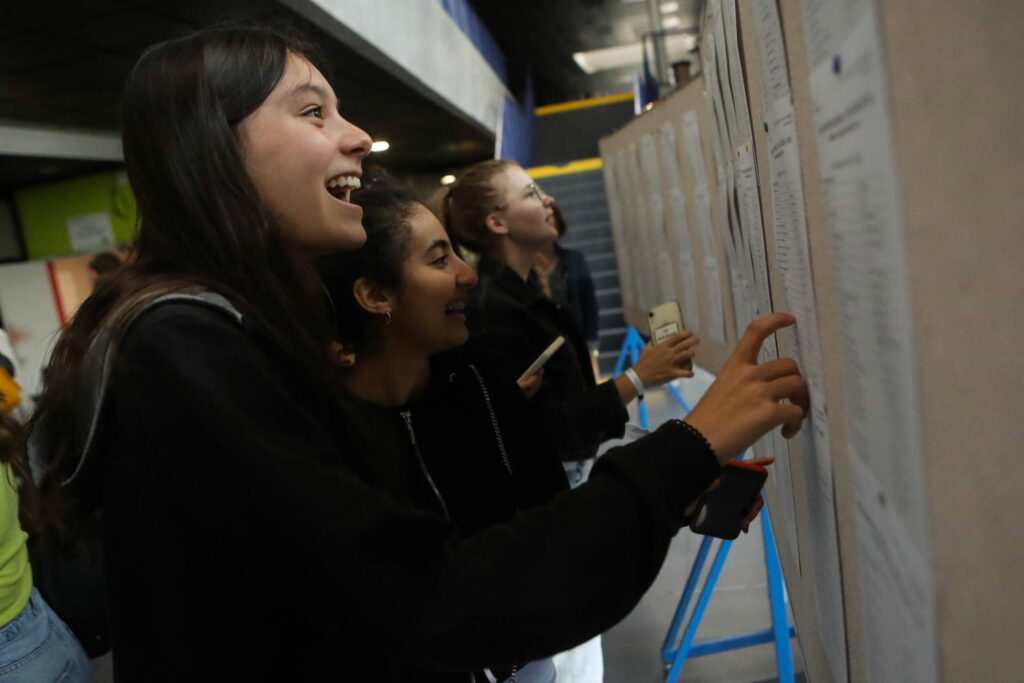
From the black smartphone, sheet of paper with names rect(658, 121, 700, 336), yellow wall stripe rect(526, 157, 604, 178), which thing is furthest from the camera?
yellow wall stripe rect(526, 157, 604, 178)

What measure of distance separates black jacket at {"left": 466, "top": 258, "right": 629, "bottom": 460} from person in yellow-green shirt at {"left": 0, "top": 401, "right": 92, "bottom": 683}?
1.09m

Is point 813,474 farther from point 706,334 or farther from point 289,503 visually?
point 706,334

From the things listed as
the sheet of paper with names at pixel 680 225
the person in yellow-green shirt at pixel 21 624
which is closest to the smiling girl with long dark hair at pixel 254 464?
the person in yellow-green shirt at pixel 21 624

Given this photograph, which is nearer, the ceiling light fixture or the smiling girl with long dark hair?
the smiling girl with long dark hair

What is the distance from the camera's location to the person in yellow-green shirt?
1542mm

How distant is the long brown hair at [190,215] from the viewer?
0.80 meters

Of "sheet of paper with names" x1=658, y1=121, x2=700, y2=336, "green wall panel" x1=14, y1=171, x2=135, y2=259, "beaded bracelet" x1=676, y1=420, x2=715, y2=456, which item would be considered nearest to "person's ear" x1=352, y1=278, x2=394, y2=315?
"beaded bracelet" x1=676, y1=420, x2=715, y2=456

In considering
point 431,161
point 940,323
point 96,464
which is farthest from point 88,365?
point 431,161

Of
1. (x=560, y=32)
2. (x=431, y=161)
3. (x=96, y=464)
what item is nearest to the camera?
(x=96, y=464)

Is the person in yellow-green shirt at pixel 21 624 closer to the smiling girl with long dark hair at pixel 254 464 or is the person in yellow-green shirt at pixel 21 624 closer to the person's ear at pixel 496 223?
the smiling girl with long dark hair at pixel 254 464

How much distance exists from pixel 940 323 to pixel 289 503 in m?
0.50

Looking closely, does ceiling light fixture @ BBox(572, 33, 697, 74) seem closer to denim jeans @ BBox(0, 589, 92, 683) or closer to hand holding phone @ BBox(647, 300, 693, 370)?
hand holding phone @ BBox(647, 300, 693, 370)

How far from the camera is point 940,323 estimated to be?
1.39 ft

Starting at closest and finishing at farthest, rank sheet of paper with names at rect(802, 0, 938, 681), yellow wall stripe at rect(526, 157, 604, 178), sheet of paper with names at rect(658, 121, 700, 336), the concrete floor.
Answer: sheet of paper with names at rect(802, 0, 938, 681) < the concrete floor < sheet of paper with names at rect(658, 121, 700, 336) < yellow wall stripe at rect(526, 157, 604, 178)
